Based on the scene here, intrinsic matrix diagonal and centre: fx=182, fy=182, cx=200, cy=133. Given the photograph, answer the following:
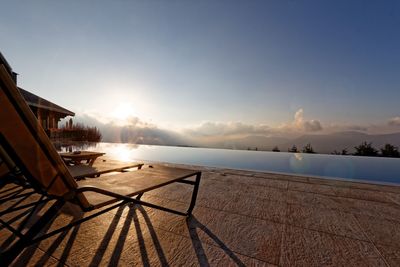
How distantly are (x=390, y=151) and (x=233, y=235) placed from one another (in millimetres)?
13228

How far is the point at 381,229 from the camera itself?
2.18 m

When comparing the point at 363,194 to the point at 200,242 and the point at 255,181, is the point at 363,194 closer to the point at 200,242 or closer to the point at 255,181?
the point at 255,181

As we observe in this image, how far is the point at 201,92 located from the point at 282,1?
6.99 meters

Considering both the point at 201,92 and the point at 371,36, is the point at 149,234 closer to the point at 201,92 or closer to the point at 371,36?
the point at 201,92

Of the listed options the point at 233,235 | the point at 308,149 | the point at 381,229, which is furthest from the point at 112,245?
the point at 308,149

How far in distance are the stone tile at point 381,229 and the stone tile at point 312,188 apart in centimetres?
110

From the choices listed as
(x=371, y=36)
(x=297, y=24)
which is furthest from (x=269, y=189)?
(x=371, y=36)

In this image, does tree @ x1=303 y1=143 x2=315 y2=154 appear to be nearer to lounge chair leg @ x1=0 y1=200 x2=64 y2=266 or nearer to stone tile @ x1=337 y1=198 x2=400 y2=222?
stone tile @ x1=337 y1=198 x2=400 y2=222

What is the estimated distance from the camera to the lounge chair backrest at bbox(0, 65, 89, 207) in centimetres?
112

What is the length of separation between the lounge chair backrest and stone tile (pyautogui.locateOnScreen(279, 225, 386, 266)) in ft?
5.93

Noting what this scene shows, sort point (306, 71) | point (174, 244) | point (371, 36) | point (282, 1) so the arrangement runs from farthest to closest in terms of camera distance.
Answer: point (306, 71) < point (371, 36) < point (282, 1) < point (174, 244)

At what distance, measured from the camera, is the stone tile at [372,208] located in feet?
8.51

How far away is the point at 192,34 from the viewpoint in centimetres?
804

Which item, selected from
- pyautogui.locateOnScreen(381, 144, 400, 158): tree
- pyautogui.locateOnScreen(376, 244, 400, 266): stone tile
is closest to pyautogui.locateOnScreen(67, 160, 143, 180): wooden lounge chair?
pyautogui.locateOnScreen(376, 244, 400, 266): stone tile
